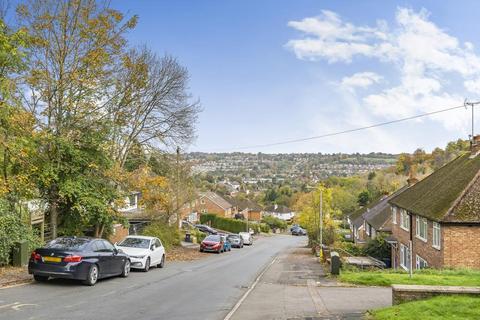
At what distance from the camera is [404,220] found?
111ft

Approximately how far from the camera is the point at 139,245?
23.3 metres

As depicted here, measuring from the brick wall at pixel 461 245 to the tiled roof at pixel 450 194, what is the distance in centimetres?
52

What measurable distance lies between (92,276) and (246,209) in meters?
113

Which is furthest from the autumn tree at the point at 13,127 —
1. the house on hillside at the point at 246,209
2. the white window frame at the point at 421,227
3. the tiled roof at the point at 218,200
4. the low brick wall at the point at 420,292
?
the house on hillside at the point at 246,209

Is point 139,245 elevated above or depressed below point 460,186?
below

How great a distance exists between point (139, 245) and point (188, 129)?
12638 millimetres

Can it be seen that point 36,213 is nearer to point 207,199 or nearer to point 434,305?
point 434,305

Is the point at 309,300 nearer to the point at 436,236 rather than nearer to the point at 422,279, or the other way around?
the point at 422,279

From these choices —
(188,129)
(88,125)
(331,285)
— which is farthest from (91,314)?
(188,129)

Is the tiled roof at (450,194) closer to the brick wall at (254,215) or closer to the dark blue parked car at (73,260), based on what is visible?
the dark blue parked car at (73,260)

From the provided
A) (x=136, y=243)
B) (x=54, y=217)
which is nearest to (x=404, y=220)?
(x=136, y=243)

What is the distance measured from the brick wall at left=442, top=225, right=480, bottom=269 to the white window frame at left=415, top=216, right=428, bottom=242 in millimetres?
4000

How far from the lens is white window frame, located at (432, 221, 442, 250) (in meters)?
24.2

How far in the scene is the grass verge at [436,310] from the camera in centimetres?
974
